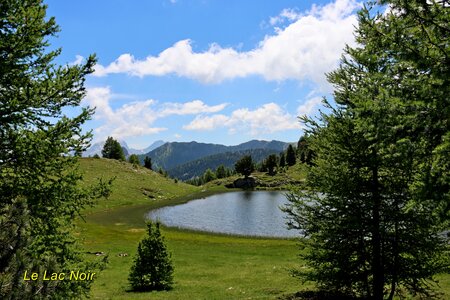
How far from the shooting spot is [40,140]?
36.3 feet

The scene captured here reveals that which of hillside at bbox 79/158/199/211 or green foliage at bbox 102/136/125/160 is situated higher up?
green foliage at bbox 102/136/125/160

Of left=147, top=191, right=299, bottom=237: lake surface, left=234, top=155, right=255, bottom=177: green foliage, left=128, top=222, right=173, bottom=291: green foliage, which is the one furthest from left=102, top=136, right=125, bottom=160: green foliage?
left=128, top=222, right=173, bottom=291: green foliage

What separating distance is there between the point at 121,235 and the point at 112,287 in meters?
31.9

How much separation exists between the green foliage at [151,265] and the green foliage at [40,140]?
39.9ft

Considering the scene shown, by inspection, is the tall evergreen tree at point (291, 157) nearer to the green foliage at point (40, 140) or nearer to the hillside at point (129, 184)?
the hillside at point (129, 184)

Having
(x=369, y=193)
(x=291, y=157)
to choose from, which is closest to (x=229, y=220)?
(x=369, y=193)

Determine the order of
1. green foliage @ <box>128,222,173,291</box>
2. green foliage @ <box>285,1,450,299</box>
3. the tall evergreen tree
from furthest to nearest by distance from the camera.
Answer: the tall evergreen tree
green foliage @ <box>128,222,173,291</box>
green foliage @ <box>285,1,450,299</box>

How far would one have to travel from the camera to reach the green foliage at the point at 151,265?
79.5 feet

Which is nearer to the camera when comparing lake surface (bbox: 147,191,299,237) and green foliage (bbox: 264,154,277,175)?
lake surface (bbox: 147,191,299,237)

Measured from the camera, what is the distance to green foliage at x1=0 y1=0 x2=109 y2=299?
1099 centimetres

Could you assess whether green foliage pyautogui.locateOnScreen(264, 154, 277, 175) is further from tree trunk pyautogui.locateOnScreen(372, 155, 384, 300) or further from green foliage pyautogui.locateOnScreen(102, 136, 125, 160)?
tree trunk pyautogui.locateOnScreen(372, 155, 384, 300)

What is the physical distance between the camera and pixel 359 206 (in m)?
14.9

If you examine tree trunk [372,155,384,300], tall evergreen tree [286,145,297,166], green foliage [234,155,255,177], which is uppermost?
→ tall evergreen tree [286,145,297,166]

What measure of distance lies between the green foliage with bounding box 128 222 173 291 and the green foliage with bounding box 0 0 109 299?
12.1 m
